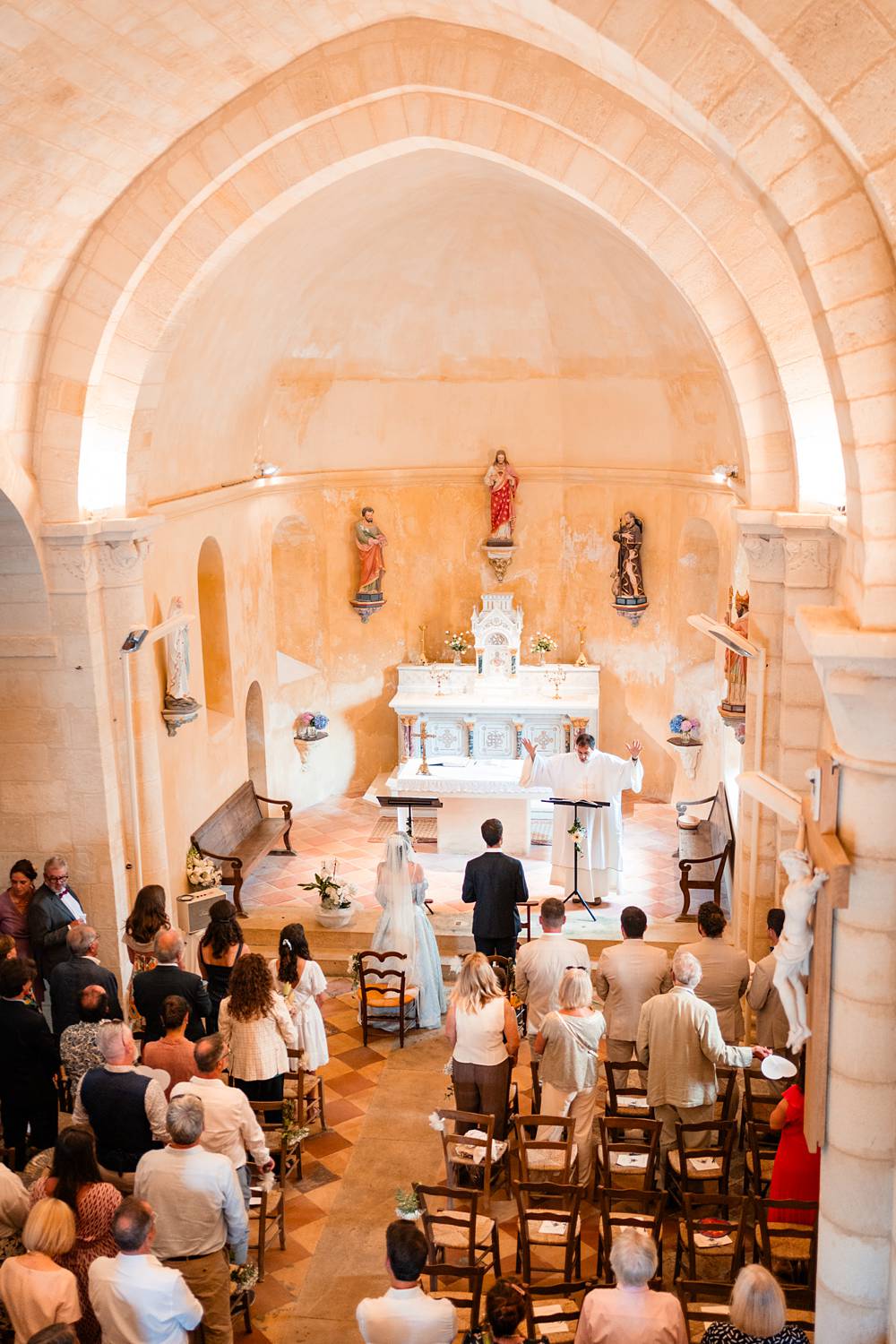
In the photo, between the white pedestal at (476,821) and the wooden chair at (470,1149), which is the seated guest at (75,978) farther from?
the white pedestal at (476,821)

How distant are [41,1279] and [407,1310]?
5.14 ft

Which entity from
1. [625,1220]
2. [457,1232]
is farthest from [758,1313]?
[457,1232]

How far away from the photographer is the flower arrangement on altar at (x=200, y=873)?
12.9m

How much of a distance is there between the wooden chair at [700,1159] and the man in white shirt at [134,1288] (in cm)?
295

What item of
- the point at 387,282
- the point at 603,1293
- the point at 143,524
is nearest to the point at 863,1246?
the point at 603,1293

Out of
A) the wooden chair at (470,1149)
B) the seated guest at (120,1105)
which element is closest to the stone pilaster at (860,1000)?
the wooden chair at (470,1149)

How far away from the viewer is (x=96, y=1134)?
7004 millimetres

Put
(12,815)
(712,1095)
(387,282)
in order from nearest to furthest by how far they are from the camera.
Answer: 1. (712,1095)
2. (12,815)
3. (387,282)

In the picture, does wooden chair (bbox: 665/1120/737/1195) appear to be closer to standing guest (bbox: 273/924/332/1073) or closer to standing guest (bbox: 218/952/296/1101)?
standing guest (bbox: 218/952/296/1101)

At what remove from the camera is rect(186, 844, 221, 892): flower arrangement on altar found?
42.5 feet

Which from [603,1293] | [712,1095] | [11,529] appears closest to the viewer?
[603,1293]

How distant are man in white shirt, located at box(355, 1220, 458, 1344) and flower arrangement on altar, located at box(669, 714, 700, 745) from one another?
1049 cm

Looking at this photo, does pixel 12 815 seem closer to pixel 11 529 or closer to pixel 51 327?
pixel 11 529

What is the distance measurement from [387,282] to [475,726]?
5527 millimetres
